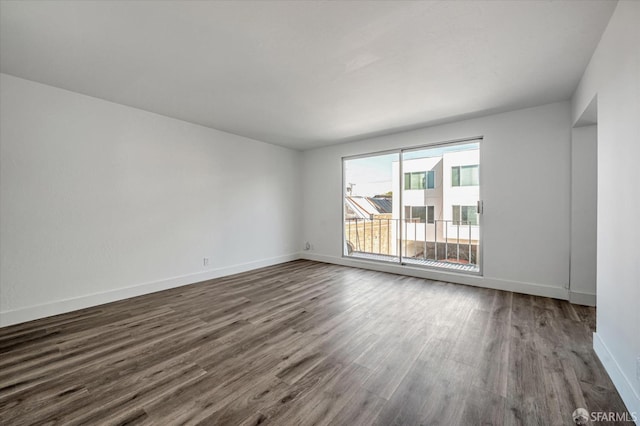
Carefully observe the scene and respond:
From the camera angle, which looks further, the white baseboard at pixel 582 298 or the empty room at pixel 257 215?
the white baseboard at pixel 582 298

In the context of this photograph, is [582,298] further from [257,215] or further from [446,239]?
[257,215]

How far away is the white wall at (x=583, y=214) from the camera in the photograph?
2926mm

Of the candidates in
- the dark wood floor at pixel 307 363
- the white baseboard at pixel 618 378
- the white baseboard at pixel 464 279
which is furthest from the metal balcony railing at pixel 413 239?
the white baseboard at pixel 618 378

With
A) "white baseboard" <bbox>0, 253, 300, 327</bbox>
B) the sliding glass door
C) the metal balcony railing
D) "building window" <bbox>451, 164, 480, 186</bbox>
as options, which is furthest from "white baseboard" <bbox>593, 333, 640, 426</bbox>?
"white baseboard" <bbox>0, 253, 300, 327</bbox>

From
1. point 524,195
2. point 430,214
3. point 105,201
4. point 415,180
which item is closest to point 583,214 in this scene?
point 524,195

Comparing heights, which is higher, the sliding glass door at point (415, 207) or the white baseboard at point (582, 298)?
the sliding glass door at point (415, 207)

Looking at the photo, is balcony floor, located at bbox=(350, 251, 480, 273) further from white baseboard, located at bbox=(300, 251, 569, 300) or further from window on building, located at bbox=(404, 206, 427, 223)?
window on building, located at bbox=(404, 206, 427, 223)

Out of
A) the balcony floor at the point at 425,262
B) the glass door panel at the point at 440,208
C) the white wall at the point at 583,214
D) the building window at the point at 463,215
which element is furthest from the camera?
the glass door panel at the point at 440,208

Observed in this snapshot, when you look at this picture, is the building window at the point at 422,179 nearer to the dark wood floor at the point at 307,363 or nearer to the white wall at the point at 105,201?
the dark wood floor at the point at 307,363

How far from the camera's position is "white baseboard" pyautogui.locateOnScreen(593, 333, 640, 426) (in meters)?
1.35

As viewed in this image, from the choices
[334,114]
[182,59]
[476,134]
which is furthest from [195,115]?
[476,134]

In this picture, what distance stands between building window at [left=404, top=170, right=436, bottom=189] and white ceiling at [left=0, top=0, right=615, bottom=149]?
6.29ft

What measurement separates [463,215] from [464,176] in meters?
0.77

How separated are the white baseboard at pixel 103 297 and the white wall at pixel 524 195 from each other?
361cm
